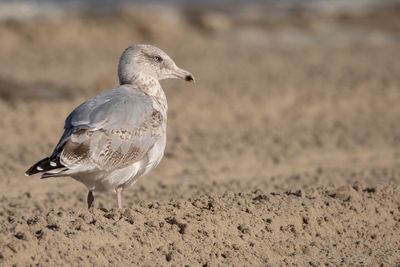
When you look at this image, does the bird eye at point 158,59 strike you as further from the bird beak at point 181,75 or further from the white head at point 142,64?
the bird beak at point 181,75

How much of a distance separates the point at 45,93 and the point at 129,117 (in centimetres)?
856

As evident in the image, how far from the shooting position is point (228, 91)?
53.4 ft

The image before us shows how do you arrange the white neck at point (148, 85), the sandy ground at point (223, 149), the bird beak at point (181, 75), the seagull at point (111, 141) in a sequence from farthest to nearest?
1. the bird beak at point (181, 75)
2. the white neck at point (148, 85)
3. the seagull at point (111, 141)
4. the sandy ground at point (223, 149)

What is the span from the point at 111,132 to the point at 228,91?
8908mm

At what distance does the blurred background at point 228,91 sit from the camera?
1112cm

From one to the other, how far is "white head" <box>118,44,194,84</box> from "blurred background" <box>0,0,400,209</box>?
1.59 m

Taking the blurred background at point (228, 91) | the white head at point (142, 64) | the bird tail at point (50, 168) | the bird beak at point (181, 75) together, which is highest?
the white head at point (142, 64)

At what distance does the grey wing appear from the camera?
7.19m

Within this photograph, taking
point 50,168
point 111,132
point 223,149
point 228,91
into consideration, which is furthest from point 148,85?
point 228,91

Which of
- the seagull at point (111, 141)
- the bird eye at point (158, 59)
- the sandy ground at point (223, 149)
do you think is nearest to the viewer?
the sandy ground at point (223, 149)

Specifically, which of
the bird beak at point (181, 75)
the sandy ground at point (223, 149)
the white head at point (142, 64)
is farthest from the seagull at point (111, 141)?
the bird beak at point (181, 75)

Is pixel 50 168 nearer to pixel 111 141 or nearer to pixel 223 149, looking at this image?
pixel 111 141

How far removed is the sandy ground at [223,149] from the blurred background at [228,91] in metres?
0.04

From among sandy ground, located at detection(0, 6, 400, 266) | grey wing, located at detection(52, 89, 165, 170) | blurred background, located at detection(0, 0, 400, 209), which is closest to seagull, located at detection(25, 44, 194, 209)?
grey wing, located at detection(52, 89, 165, 170)
